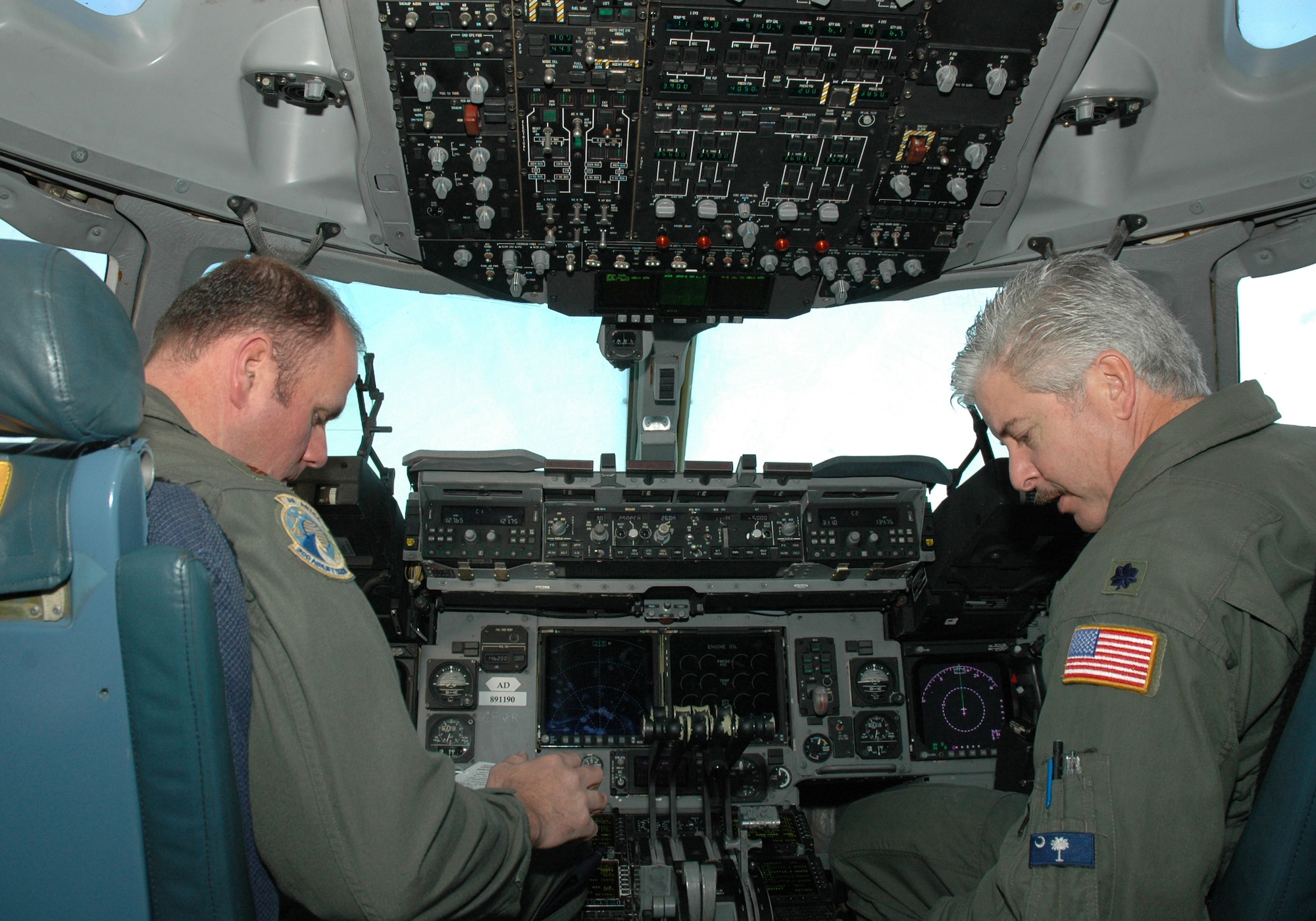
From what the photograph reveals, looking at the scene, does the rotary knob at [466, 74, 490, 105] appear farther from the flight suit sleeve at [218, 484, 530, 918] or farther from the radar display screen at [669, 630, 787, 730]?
the radar display screen at [669, 630, 787, 730]

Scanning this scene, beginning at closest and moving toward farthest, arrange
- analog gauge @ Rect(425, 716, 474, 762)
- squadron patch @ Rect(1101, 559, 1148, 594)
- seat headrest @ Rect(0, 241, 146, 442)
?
seat headrest @ Rect(0, 241, 146, 442) < squadron patch @ Rect(1101, 559, 1148, 594) < analog gauge @ Rect(425, 716, 474, 762)

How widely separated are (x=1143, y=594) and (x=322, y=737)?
1199mm

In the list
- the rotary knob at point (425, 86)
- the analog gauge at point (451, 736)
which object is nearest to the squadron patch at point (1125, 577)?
the rotary knob at point (425, 86)

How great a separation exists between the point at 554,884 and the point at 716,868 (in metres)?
0.58

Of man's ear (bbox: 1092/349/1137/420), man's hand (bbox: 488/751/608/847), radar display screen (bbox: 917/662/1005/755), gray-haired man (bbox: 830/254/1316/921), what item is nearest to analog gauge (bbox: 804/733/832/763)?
radar display screen (bbox: 917/662/1005/755)

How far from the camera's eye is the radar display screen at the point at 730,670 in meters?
3.77

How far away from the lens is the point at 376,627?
1.42 m

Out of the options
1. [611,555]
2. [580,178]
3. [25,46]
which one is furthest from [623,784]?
[25,46]

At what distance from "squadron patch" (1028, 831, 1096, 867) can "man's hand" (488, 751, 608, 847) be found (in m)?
0.82

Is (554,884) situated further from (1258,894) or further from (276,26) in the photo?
(276,26)

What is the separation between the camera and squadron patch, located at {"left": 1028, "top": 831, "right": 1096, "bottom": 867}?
1.31 m

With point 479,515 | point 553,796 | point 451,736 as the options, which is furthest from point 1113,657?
point 451,736

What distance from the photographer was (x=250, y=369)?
5.35 ft

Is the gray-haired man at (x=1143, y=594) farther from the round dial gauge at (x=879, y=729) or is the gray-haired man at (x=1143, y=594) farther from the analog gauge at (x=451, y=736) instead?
the analog gauge at (x=451, y=736)
